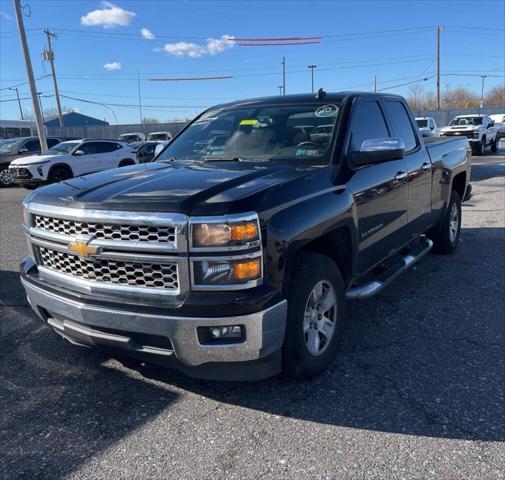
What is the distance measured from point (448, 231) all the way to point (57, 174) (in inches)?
528

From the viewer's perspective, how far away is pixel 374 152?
11.5 feet

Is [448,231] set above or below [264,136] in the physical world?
below

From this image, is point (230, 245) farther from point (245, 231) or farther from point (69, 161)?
point (69, 161)

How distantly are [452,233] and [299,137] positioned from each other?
3.41 metres

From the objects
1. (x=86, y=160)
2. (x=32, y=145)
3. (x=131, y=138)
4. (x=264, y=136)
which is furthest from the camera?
(x=131, y=138)

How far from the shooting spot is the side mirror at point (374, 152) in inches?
139

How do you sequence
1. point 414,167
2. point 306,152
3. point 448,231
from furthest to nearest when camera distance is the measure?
point 448,231
point 414,167
point 306,152

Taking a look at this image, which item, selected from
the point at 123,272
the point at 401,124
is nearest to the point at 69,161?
the point at 401,124

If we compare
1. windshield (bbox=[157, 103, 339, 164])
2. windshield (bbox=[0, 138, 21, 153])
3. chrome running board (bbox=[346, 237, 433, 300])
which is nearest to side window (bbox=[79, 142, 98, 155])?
windshield (bbox=[0, 138, 21, 153])

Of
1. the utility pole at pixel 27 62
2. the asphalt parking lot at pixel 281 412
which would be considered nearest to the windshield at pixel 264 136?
the asphalt parking lot at pixel 281 412

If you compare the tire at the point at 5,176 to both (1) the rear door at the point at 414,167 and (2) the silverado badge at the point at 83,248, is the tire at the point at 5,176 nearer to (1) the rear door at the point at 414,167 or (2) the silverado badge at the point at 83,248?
(1) the rear door at the point at 414,167

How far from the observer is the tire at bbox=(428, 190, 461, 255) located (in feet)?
19.9

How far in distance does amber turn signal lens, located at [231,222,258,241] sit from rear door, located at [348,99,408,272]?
1210 millimetres

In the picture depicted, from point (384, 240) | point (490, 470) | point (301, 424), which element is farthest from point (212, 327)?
point (384, 240)
